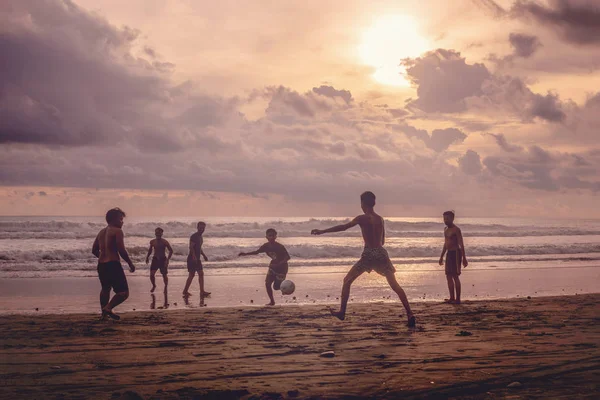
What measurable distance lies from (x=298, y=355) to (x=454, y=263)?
6.79 metres

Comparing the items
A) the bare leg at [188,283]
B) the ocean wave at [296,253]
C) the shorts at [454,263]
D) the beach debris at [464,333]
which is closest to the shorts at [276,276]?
the bare leg at [188,283]

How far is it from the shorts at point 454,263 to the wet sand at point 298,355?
1831 millimetres

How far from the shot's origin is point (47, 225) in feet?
175

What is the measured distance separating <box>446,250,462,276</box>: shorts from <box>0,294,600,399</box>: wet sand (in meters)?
1.83

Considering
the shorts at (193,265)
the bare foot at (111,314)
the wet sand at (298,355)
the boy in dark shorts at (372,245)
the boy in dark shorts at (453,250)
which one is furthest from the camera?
the shorts at (193,265)

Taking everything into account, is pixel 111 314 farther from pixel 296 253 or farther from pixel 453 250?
pixel 296 253

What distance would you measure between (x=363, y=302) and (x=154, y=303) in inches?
189

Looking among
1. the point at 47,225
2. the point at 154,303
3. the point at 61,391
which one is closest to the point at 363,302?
the point at 154,303

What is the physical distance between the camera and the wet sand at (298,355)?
586 centimetres

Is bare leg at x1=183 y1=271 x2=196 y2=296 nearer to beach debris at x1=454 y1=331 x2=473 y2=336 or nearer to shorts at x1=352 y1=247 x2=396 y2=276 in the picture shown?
shorts at x1=352 y1=247 x2=396 y2=276

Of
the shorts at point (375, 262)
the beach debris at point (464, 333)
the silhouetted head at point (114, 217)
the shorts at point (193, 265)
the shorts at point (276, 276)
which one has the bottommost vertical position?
the beach debris at point (464, 333)

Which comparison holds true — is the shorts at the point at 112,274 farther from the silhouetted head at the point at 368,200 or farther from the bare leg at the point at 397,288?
the bare leg at the point at 397,288

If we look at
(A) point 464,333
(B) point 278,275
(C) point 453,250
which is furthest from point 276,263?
(A) point 464,333

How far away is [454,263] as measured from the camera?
43.4 ft
